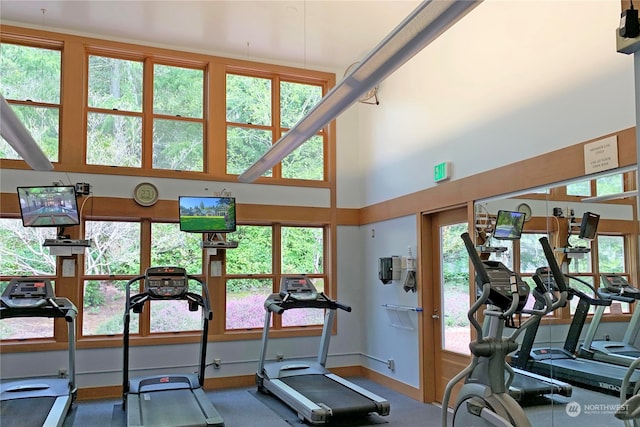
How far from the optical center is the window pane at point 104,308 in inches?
290

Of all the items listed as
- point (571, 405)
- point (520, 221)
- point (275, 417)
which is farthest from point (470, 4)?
point (275, 417)

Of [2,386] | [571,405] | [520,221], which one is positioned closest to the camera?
[571,405]

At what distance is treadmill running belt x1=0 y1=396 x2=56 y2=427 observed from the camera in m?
5.21

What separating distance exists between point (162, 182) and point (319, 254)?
2761 mm

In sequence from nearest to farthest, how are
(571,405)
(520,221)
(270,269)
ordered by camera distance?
(571,405)
(520,221)
(270,269)

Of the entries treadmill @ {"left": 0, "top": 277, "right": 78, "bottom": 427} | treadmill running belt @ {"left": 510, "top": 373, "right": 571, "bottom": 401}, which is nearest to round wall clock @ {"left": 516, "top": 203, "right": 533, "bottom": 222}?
treadmill running belt @ {"left": 510, "top": 373, "right": 571, "bottom": 401}

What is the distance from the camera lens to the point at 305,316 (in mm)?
8453

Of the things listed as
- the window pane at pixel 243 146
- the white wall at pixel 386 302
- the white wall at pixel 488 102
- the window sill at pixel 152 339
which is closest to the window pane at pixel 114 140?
the window pane at pixel 243 146

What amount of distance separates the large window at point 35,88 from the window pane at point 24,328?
2.12m

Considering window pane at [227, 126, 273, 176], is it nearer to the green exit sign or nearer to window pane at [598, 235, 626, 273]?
the green exit sign

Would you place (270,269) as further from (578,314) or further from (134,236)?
(578,314)

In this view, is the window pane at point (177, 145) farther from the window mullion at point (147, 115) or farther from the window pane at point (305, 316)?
the window pane at point (305, 316)

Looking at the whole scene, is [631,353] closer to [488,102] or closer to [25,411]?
[488,102]

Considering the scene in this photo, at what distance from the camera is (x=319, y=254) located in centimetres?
870
